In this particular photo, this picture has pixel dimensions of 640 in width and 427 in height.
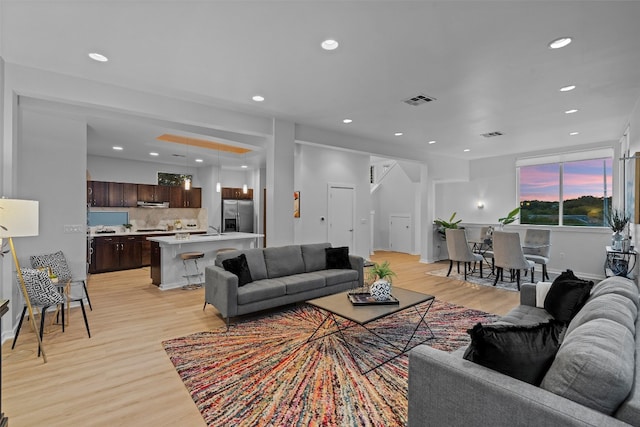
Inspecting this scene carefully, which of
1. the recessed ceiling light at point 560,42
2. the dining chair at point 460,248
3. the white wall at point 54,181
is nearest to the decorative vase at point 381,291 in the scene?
the recessed ceiling light at point 560,42

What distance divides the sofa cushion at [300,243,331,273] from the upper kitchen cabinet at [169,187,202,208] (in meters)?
5.07

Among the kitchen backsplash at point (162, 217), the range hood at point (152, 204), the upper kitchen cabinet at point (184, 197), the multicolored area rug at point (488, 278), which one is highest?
the upper kitchen cabinet at point (184, 197)

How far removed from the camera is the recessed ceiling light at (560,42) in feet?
9.17

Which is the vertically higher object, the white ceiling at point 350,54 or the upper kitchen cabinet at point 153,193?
the white ceiling at point 350,54

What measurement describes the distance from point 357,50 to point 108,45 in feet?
7.71

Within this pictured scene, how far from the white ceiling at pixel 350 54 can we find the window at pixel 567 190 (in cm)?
256

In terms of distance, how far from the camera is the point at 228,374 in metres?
2.72

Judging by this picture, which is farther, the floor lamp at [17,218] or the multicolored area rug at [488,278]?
the multicolored area rug at [488,278]

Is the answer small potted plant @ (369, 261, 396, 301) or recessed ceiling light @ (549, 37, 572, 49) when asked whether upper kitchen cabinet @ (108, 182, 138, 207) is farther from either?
recessed ceiling light @ (549, 37, 572, 49)

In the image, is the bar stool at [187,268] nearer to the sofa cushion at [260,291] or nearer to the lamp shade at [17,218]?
the sofa cushion at [260,291]

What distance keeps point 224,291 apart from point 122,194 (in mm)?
5572

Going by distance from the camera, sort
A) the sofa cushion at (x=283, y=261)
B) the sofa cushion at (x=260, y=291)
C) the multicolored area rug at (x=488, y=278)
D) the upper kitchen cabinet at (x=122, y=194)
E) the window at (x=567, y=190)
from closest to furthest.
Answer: the sofa cushion at (x=260, y=291)
the sofa cushion at (x=283, y=261)
the multicolored area rug at (x=488, y=278)
the window at (x=567, y=190)
the upper kitchen cabinet at (x=122, y=194)

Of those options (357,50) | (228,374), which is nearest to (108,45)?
(357,50)

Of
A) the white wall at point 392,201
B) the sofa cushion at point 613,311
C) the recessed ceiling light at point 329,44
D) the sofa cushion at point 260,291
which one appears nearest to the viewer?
the sofa cushion at point 613,311
